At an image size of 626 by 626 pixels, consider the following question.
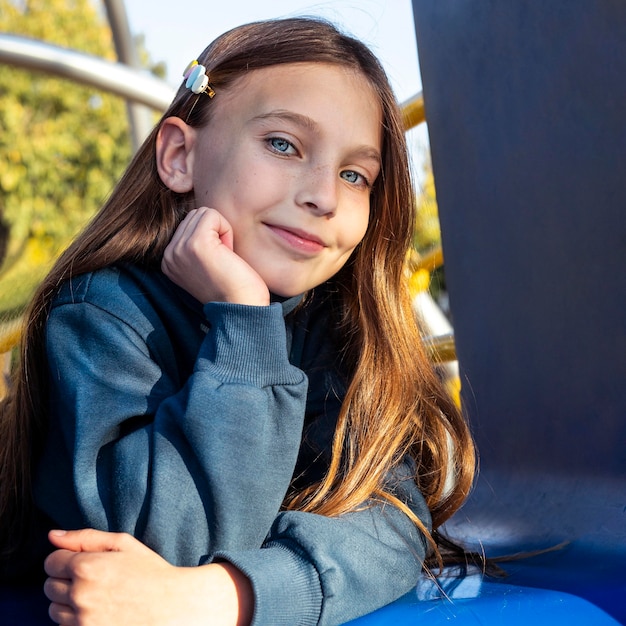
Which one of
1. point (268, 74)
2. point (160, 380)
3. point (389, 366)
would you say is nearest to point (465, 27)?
point (268, 74)

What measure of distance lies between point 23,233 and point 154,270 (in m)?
5.55

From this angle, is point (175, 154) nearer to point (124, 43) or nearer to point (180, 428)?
point (180, 428)

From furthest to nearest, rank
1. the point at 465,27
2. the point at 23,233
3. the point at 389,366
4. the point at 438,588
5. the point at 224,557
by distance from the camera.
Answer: the point at 23,233 < the point at 465,27 < the point at 389,366 < the point at 438,588 < the point at 224,557

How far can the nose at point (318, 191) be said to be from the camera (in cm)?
110

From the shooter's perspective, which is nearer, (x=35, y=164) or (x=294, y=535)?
(x=294, y=535)

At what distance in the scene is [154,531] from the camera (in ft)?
2.93

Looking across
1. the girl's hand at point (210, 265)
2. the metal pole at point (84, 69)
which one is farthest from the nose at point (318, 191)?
the metal pole at point (84, 69)

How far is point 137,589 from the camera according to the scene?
2.66ft

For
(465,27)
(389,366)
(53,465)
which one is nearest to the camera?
(53,465)

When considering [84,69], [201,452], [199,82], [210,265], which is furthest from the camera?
[84,69]

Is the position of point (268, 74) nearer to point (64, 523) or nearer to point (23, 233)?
point (64, 523)

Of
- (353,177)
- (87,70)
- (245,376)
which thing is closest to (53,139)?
A: (87,70)

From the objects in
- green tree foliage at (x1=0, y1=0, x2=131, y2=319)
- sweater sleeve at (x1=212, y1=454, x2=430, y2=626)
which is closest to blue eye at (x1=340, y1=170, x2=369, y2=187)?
sweater sleeve at (x1=212, y1=454, x2=430, y2=626)

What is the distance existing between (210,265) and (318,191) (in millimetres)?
169
